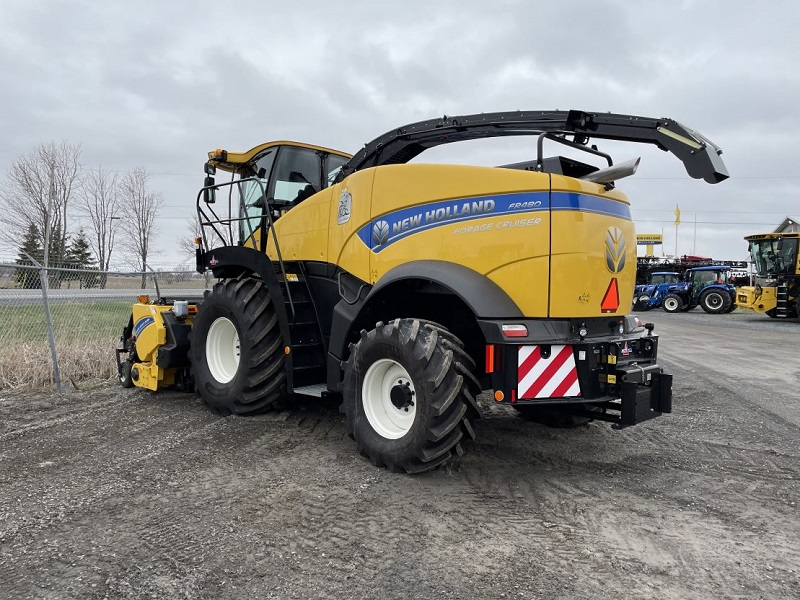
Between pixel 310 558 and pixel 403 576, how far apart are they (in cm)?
49

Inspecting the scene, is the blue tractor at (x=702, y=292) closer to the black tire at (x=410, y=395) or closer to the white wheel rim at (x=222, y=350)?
the white wheel rim at (x=222, y=350)

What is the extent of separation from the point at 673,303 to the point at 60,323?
26520mm

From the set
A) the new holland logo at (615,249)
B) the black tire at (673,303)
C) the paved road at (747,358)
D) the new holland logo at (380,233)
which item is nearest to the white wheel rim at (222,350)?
the new holland logo at (380,233)

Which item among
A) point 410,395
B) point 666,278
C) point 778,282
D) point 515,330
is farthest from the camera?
point 666,278

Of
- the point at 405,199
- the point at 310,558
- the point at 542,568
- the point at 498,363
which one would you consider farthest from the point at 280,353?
the point at 542,568

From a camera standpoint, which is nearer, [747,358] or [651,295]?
[747,358]

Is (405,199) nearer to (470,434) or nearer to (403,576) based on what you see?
(470,434)

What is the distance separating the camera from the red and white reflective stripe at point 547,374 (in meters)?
3.78

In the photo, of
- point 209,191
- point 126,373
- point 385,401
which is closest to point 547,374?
point 385,401

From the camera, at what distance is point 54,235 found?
2505cm

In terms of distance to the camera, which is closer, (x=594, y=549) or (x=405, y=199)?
(x=594, y=549)

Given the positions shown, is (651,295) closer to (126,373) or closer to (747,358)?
(747,358)

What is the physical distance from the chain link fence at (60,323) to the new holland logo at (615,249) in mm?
5241

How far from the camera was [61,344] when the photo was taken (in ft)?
25.0
